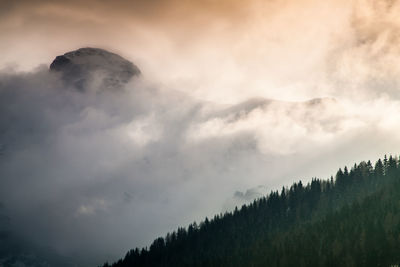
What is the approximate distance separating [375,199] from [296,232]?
30.4m

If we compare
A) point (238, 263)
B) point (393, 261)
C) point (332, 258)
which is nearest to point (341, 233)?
point (332, 258)

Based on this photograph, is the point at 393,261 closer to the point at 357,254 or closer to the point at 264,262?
the point at 357,254

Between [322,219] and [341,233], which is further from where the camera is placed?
[322,219]

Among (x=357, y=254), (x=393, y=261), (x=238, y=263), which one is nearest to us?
(x=393, y=261)

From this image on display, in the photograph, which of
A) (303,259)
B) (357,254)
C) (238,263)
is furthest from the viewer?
(238,263)

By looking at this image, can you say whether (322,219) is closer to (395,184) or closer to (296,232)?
(296,232)

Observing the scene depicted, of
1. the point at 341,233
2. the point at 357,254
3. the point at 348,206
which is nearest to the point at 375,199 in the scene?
the point at 348,206

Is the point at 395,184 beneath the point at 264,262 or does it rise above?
above

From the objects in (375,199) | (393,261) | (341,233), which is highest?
(375,199)

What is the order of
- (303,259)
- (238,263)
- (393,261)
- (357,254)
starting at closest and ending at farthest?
(393,261) → (357,254) → (303,259) → (238,263)

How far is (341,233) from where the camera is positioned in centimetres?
16488

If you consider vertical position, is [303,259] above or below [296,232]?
below

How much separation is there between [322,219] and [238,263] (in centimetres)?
3600

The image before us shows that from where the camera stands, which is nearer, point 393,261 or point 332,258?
point 393,261
